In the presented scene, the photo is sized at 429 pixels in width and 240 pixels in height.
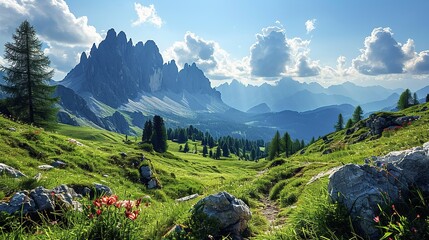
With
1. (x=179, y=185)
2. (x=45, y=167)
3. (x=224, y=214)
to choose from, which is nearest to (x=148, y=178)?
(x=179, y=185)

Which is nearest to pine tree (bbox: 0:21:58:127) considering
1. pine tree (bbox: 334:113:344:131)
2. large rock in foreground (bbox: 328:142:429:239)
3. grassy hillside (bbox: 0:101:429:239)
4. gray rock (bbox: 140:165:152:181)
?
grassy hillside (bbox: 0:101:429:239)

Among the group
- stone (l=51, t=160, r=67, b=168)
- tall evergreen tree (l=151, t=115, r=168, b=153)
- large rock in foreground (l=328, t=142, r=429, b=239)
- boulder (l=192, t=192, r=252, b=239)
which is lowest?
tall evergreen tree (l=151, t=115, r=168, b=153)

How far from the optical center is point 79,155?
32.8 meters

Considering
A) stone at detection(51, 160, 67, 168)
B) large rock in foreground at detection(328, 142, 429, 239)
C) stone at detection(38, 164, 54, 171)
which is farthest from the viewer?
stone at detection(51, 160, 67, 168)

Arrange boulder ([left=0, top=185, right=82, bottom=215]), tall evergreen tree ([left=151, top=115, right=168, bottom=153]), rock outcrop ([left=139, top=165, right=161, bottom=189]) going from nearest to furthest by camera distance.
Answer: boulder ([left=0, top=185, right=82, bottom=215]), rock outcrop ([left=139, top=165, right=161, bottom=189]), tall evergreen tree ([left=151, top=115, right=168, bottom=153])

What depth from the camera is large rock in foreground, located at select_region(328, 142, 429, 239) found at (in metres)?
7.27

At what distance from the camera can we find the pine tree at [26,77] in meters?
53.2

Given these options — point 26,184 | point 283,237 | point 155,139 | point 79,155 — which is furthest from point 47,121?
point 155,139

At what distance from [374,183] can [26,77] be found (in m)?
59.9

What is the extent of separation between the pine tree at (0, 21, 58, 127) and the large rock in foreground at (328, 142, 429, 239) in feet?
186

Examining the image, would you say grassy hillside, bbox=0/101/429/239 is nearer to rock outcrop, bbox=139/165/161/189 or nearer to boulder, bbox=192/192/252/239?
boulder, bbox=192/192/252/239

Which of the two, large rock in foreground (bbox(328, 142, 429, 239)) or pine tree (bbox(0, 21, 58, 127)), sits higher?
pine tree (bbox(0, 21, 58, 127))

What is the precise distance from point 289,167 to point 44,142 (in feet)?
79.6

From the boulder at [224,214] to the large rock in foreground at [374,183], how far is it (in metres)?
3.41
